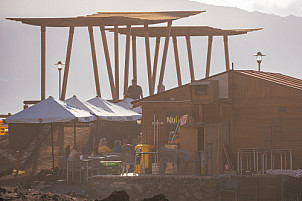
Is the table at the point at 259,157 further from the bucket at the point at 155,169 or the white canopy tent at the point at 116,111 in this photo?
the white canopy tent at the point at 116,111

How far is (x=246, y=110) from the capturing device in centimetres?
2406

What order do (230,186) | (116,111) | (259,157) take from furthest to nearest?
(116,111) → (259,157) → (230,186)

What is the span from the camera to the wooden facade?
23484mm

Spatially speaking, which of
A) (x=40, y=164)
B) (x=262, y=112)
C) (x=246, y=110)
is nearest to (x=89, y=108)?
(x=40, y=164)

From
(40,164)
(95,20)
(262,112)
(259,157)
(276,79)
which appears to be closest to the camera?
(259,157)

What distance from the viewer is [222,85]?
24.7 meters

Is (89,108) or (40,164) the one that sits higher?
(89,108)

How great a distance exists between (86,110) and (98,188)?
403 cm

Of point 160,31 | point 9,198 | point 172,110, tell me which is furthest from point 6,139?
point 9,198

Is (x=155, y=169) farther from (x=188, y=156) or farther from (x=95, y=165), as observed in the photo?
(x=95, y=165)

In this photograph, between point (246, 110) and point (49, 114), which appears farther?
point (246, 110)

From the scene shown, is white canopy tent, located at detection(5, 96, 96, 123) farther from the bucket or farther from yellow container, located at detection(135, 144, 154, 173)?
the bucket

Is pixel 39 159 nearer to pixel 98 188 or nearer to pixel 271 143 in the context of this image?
pixel 98 188

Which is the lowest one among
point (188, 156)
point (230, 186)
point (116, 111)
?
point (230, 186)
